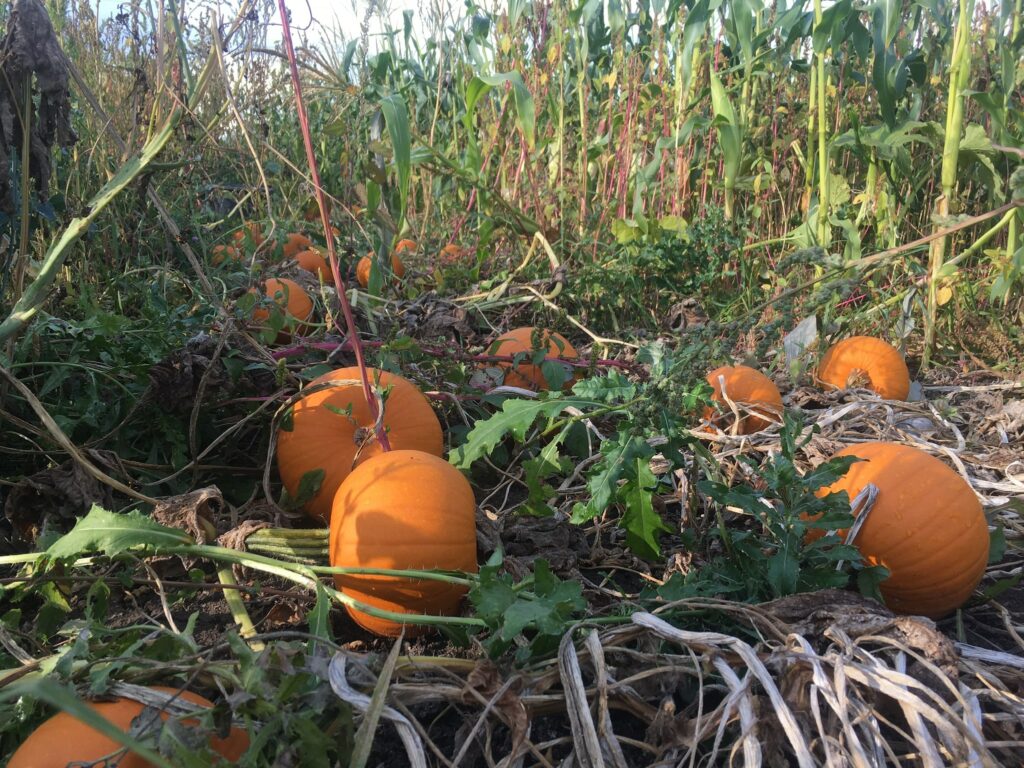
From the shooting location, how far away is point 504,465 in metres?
2.38

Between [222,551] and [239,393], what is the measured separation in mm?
860

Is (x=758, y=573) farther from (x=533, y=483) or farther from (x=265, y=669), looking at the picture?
(x=265, y=669)

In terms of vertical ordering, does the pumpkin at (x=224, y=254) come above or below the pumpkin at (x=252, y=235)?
below

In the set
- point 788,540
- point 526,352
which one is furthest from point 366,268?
point 788,540

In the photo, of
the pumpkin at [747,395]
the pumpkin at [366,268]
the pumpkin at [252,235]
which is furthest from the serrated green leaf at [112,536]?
the pumpkin at [252,235]

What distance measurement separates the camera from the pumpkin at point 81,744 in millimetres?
1009

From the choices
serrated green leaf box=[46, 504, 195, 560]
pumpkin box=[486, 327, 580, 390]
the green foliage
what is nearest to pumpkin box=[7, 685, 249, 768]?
serrated green leaf box=[46, 504, 195, 560]

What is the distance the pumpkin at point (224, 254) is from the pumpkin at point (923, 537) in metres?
2.92

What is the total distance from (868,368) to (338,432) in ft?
6.87

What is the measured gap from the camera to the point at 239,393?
2.27m

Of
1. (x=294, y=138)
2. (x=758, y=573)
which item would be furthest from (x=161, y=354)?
(x=294, y=138)

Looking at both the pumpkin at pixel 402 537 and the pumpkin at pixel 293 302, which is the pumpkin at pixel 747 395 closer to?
the pumpkin at pixel 402 537

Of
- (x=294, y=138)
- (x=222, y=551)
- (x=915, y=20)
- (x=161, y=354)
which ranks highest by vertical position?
(x=915, y=20)

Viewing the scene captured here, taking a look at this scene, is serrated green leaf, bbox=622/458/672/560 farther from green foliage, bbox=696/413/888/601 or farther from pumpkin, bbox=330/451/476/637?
pumpkin, bbox=330/451/476/637
